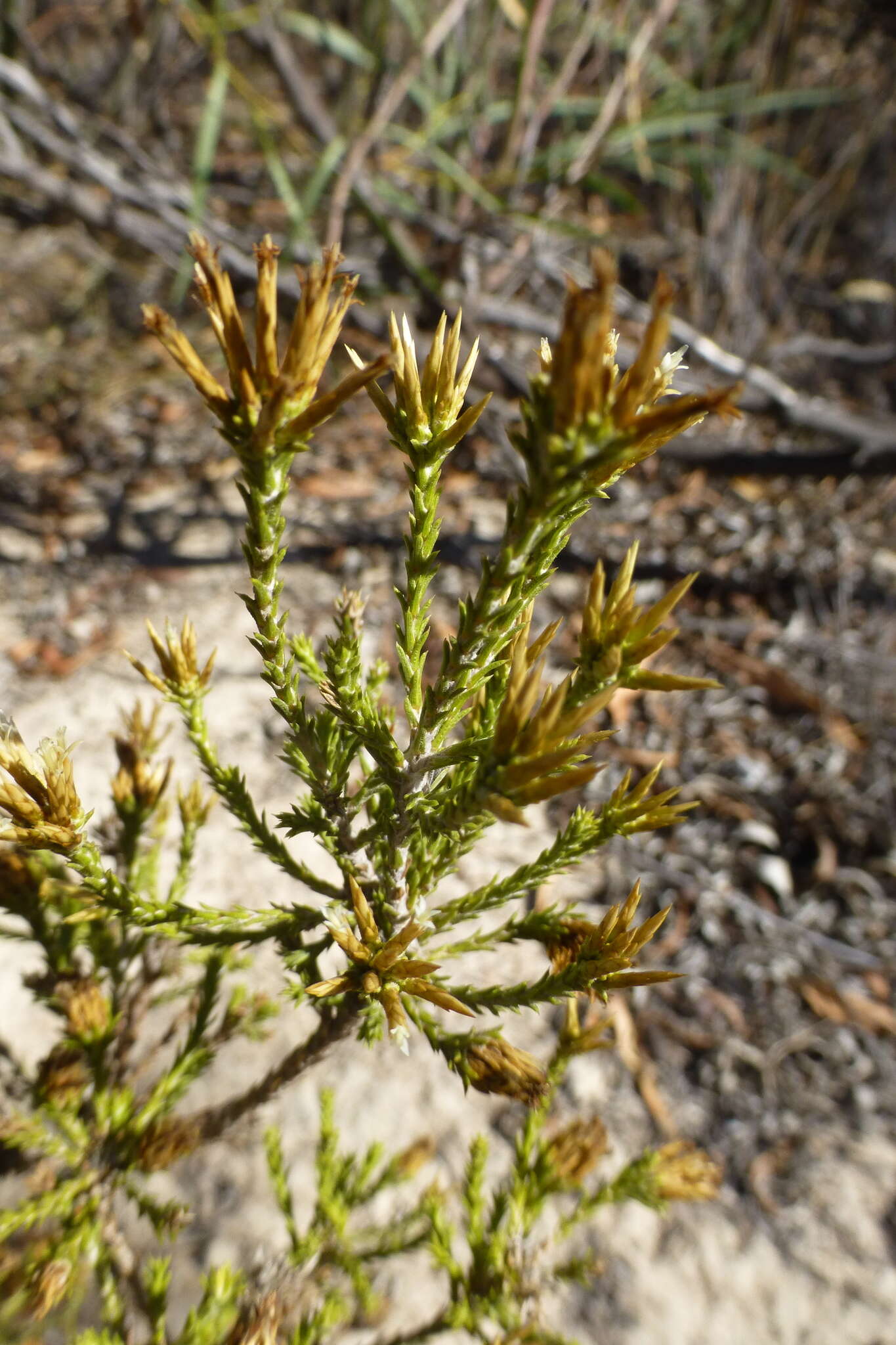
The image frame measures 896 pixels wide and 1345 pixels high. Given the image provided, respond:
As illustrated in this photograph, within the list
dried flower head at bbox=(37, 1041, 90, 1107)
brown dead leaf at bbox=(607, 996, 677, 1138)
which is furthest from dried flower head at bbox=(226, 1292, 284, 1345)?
brown dead leaf at bbox=(607, 996, 677, 1138)

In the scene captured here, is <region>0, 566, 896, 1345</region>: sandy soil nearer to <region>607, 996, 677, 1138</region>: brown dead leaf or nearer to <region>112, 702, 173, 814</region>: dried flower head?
<region>607, 996, 677, 1138</region>: brown dead leaf

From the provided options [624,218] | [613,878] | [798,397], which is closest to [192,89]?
[624,218]

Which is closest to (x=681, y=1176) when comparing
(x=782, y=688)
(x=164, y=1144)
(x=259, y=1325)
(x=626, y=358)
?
(x=259, y=1325)

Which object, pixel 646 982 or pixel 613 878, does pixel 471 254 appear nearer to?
pixel 613 878

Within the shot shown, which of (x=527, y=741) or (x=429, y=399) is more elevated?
(x=429, y=399)

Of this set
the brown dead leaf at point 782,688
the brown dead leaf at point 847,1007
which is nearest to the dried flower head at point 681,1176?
the brown dead leaf at point 847,1007

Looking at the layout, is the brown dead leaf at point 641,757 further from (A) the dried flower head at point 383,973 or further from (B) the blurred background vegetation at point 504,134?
(A) the dried flower head at point 383,973

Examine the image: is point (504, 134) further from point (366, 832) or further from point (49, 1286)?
point (49, 1286)
